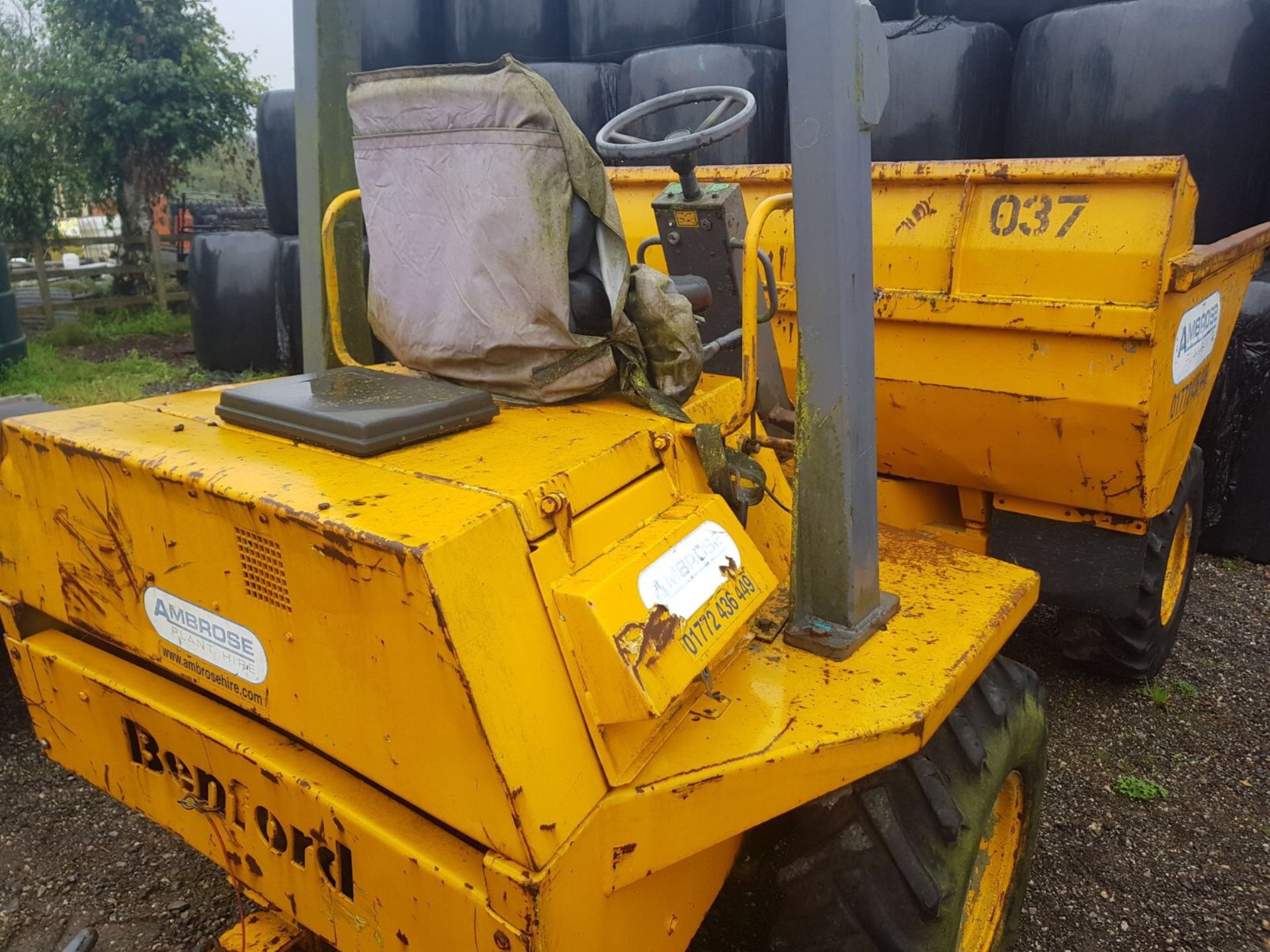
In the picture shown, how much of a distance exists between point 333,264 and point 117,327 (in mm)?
10232

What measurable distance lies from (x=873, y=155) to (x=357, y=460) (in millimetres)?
4020

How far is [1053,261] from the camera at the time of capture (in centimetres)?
268

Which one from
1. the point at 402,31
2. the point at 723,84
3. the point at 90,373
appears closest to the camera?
the point at 723,84

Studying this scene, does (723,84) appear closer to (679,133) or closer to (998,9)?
(998,9)

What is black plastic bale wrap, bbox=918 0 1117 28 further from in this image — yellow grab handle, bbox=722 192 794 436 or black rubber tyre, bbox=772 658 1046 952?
black rubber tyre, bbox=772 658 1046 952

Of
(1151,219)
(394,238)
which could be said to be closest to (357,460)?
(394,238)

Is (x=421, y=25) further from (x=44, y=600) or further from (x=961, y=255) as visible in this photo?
(x=44, y=600)

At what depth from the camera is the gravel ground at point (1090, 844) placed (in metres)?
2.40

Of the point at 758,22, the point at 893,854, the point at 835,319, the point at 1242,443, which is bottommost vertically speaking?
the point at 893,854

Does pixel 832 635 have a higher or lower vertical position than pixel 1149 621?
higher

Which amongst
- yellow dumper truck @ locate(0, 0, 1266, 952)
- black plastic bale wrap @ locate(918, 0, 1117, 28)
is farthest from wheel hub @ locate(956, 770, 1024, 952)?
black plastic bale wrap @ locate(918, 0, 1117, 28)

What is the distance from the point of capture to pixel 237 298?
827 centimetres

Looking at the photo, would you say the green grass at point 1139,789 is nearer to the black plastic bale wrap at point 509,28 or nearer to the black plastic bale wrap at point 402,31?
the black plastic bale wrap at point 509,28

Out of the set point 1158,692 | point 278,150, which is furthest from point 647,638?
point 278,150
